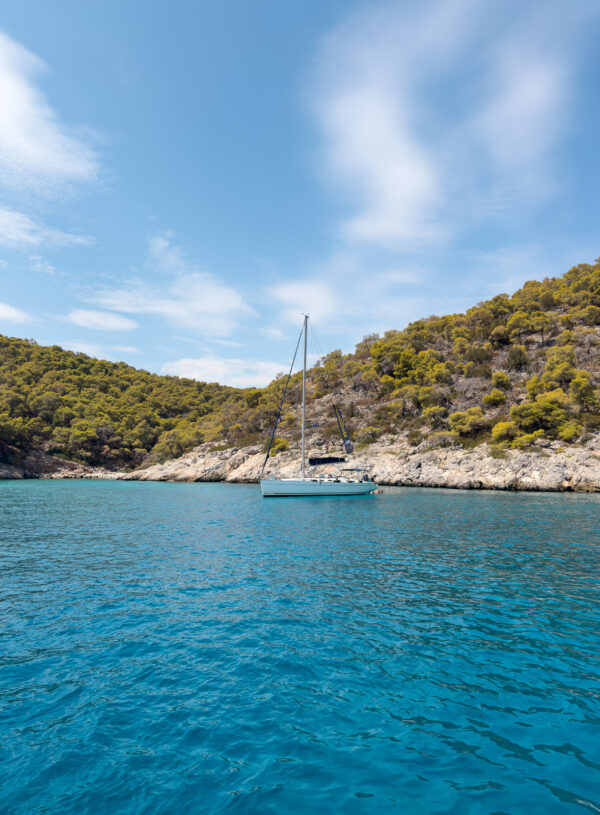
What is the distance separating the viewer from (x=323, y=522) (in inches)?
1059

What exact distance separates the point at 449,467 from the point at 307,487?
23.4 m

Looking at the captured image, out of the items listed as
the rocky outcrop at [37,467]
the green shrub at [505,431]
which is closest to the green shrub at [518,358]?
the green shrub at [505,431]

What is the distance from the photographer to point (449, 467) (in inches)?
2196

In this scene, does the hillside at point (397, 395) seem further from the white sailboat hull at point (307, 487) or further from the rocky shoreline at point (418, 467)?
the white sailboat hull at point (307, 487)

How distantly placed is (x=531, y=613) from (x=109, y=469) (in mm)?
95981

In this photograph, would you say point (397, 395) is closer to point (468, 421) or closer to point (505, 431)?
point (468, 421)

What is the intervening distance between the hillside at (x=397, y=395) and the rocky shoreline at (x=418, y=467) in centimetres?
259

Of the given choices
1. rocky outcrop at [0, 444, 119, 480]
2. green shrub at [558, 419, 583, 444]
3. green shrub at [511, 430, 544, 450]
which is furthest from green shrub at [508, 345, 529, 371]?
rocky outcrop at [0, 444, 119, 480]

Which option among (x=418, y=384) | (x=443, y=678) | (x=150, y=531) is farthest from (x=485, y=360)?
(x=443, y=678)

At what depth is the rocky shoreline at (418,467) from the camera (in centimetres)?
4788

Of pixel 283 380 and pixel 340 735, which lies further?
pixel 283 380

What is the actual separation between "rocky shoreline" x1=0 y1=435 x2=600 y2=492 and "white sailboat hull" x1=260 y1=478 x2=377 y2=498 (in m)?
15.3

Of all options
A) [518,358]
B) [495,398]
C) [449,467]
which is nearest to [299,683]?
[449,467]

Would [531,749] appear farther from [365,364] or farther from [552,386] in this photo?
[365,364]
